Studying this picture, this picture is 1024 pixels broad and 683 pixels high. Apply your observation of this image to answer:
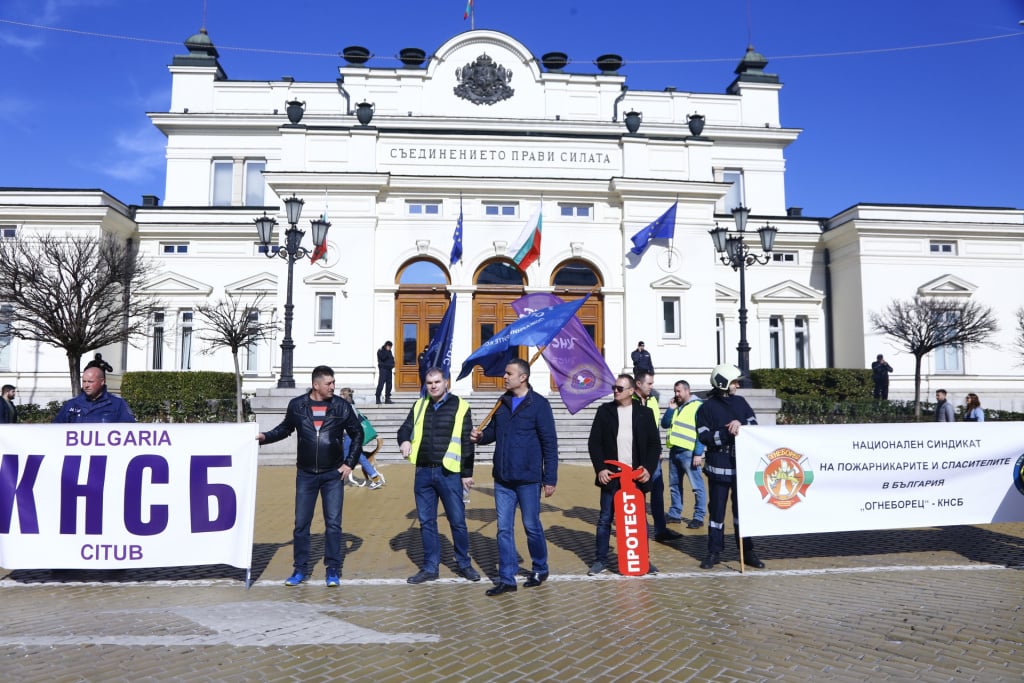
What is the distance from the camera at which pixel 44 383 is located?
2730 cm

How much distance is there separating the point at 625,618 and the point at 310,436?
11.0 ft

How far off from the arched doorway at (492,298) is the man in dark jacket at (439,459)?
53.7 feet

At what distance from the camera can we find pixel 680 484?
9.90m

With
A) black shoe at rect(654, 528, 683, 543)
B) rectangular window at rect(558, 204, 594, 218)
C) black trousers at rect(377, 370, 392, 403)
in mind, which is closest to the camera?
black shoe at rect(654, 528, 683, 543)

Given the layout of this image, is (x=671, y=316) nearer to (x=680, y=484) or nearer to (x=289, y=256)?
(x=289, y=256)

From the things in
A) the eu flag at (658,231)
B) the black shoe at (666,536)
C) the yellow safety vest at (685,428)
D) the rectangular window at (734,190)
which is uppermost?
the rectangular window at (734,190)

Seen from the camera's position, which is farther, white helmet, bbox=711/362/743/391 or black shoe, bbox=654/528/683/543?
black shoe, bbox=654/528/683/543

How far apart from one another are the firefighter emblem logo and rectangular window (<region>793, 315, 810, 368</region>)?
25.2 metres

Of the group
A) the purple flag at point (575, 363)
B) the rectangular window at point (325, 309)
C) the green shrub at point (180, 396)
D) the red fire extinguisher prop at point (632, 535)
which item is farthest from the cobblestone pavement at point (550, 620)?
the rectangular window at point (325, 309)

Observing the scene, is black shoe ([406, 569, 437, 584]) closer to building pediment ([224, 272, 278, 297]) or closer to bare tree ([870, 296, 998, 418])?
bare tree ([870, 296, 998, 418])

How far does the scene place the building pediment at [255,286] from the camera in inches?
1147

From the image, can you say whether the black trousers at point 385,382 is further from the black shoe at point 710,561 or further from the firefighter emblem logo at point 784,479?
the firefighter emblem logo at point 784,479

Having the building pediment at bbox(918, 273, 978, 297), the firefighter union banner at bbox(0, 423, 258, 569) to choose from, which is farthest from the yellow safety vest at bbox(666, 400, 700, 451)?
the building pediment at bbox(918, 273, 978, 297)

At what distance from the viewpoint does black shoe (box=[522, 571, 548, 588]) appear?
6520 millimetres
